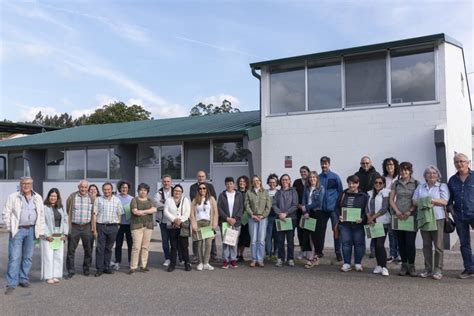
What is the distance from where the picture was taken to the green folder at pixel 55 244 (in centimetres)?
712

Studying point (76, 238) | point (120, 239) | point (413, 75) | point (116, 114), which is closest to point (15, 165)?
point (120, 239)

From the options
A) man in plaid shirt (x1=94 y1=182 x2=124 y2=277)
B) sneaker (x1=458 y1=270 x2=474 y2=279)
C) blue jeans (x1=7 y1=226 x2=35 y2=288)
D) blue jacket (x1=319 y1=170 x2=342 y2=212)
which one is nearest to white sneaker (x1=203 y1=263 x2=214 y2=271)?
man in plaid shirt (x1=94 y1=182 x2=124 y2=277)

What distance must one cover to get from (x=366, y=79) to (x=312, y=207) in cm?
421

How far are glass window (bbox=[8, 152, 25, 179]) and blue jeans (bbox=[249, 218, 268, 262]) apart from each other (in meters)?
13.4

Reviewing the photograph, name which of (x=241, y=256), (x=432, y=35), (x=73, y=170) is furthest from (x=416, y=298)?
(x=73, y=170)

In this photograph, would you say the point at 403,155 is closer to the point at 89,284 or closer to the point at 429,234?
the point at 429,234

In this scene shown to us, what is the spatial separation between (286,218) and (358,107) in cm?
398

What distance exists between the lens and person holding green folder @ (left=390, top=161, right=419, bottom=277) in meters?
6.93

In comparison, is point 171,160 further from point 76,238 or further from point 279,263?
point 279,263

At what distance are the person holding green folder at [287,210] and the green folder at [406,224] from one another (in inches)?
71.8

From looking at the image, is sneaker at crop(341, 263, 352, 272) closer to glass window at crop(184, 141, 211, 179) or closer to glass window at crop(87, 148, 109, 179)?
glass window at crop(184, 141, 211, 179)

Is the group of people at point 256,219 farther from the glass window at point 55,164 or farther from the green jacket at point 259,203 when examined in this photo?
the glass window at point 55,164

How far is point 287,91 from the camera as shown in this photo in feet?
37.3

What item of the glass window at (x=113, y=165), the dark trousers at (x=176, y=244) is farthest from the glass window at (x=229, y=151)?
the dark trousers at (x=176, y=244)
